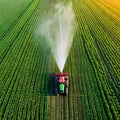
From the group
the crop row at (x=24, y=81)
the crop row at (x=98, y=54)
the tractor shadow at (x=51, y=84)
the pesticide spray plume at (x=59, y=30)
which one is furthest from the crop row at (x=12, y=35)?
the crop row at (x=98, y=54)

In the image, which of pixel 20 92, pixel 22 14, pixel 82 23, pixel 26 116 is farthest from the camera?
pixel 22 14

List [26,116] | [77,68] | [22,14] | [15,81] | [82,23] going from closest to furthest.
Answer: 1. [26,116]
2. [15,81]
3. [77,68]
4. [82,23]
5. [22,14]

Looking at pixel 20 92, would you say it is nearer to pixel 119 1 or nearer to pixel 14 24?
pixel 14 24

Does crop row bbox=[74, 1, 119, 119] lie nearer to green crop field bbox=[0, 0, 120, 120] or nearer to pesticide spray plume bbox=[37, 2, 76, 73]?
green crop field bbox=[0, 0, 120, 120]

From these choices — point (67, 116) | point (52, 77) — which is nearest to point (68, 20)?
point (52, 77)

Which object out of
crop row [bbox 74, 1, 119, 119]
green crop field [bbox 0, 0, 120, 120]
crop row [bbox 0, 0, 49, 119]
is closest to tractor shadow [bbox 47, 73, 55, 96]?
green crop field [bbox 0, 0, 120, 120]

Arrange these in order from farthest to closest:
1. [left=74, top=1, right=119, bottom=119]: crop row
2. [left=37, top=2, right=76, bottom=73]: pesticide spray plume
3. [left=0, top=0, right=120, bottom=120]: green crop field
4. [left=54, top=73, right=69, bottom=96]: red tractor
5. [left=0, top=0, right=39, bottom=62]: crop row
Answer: [left=0, top=0, right=39, bottom=62]: crop row, [left=37, top=2, right=76, bottom=73]: pesticide spray plume, [left=54, top=73, right=69, bottom=96]: red tractor, [left=74, top=1, right=119, bottom=119]: crop row, [left=0, top=0, right=120, bottom=120]: green crop field
